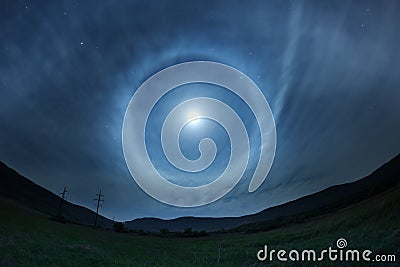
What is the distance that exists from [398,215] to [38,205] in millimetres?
214684

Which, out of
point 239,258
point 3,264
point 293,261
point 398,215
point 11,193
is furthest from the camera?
point 11,193

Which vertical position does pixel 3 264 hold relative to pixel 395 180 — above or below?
below

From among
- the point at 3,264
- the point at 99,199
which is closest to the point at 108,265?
the point at 3,264

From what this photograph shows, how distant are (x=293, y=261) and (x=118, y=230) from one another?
72.7m

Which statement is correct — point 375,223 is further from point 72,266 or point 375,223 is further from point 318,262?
point 72,266

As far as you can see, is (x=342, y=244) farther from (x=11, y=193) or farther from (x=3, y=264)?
(x=11, y=193)

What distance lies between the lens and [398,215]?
26203 millimetres

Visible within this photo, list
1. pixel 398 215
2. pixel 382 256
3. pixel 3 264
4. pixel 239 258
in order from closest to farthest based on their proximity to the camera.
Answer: pixel 382 256
pixel 3 264
pixel 239 258
pixel 398 215

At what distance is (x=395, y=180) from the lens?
54.4 meters

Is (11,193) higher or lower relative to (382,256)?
higher

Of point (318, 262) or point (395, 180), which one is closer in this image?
point (318, 262)

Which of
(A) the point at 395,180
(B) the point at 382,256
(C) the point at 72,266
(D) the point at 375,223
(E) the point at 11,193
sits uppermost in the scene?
(E) the point at 11,193

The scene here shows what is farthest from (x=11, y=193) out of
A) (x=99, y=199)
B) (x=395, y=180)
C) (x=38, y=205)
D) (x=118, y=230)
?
(x=395, y=180)

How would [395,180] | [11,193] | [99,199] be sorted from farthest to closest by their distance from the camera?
1. [11,193]
2. [99,199]
3. [395,180]
